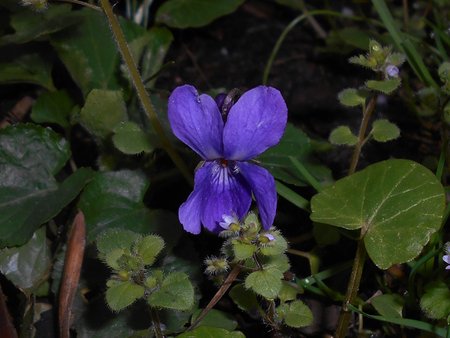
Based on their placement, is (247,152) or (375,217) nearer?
(247,152)

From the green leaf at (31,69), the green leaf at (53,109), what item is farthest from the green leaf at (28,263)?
the green leaf at (31,69)

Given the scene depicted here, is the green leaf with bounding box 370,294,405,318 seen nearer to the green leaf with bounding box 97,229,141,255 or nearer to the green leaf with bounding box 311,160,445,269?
the green leaf with bounding box 311,160,445,269

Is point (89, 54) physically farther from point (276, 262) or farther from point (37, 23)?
point (276, 262)

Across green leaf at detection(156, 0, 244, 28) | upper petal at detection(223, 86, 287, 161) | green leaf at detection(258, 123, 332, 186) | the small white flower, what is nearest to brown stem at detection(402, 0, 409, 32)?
green leaf at detection(156, 0, 244, 28)

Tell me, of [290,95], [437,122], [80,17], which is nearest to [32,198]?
[80,17]

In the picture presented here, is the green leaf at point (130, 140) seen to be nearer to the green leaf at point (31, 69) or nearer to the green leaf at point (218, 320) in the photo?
the green leaf at point (218, 320)

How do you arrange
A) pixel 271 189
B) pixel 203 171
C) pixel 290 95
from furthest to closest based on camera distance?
pixel 290 95 → pixel 203 171 → pixel 271 189

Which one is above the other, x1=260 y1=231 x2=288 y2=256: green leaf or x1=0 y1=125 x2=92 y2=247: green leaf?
x1=260 y1=231 x2=288 y2=256: green leaf

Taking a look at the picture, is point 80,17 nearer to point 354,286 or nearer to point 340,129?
point 340,129
